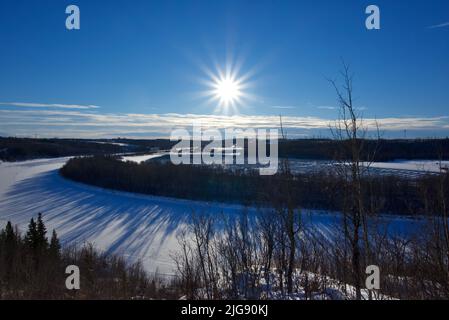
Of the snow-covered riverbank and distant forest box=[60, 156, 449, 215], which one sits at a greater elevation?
distant forest box=[60, 156, 449, 215]

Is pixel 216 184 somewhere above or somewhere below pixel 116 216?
above

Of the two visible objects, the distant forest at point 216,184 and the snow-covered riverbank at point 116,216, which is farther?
the distant forest at point 216,184

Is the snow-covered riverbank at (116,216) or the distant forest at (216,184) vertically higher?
the distant forest at (216,184)

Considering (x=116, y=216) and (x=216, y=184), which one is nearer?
(x=116, y=216)

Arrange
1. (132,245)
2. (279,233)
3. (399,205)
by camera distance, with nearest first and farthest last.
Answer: (279,233), (132,245), (399,205)

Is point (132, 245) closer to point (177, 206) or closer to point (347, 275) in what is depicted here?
point (177, 206)

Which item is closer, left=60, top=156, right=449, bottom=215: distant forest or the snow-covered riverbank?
the snow-covered riverbank
